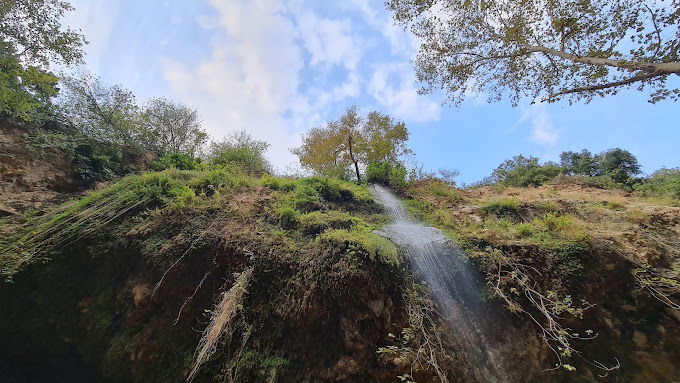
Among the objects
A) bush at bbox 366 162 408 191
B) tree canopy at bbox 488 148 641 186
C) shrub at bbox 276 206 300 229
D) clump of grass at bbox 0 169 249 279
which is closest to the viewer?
clump of grass at bbox 0 169 249 279

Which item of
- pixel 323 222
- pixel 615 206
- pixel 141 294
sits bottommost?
pixel 141 294

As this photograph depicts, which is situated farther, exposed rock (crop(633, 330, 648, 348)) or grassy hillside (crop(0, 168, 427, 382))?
exposed rock (crop(633, 330, 648, 348))

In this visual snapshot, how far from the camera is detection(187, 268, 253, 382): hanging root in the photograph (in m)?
5.03

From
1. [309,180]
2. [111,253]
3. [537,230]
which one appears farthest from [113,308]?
[537,230]

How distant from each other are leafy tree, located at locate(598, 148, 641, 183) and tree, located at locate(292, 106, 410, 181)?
12.2 m

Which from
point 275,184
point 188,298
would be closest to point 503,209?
point 275,184

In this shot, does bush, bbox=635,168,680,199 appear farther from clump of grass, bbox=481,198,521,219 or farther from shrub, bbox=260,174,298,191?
shrub, bbox=260,174,298,191

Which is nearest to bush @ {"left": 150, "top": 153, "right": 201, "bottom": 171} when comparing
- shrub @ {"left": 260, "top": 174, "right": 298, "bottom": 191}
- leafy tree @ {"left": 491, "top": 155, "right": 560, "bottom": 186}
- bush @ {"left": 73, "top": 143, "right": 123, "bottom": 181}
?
bush @ {"left": 73, "top": 143, "right": 123, "bottom": 181}

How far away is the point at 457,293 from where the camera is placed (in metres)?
6.39

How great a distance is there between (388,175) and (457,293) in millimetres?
8856

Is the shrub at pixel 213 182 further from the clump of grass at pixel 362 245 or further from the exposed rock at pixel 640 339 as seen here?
the exposed rock at pixel 640 339

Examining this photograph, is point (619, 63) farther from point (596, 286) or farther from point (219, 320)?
point (219, 320)

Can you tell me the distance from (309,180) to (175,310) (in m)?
6.64

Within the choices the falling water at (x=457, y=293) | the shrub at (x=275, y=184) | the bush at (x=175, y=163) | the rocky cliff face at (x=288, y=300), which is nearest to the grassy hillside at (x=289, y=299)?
the rocky cliff face at (x=288, y=300)
